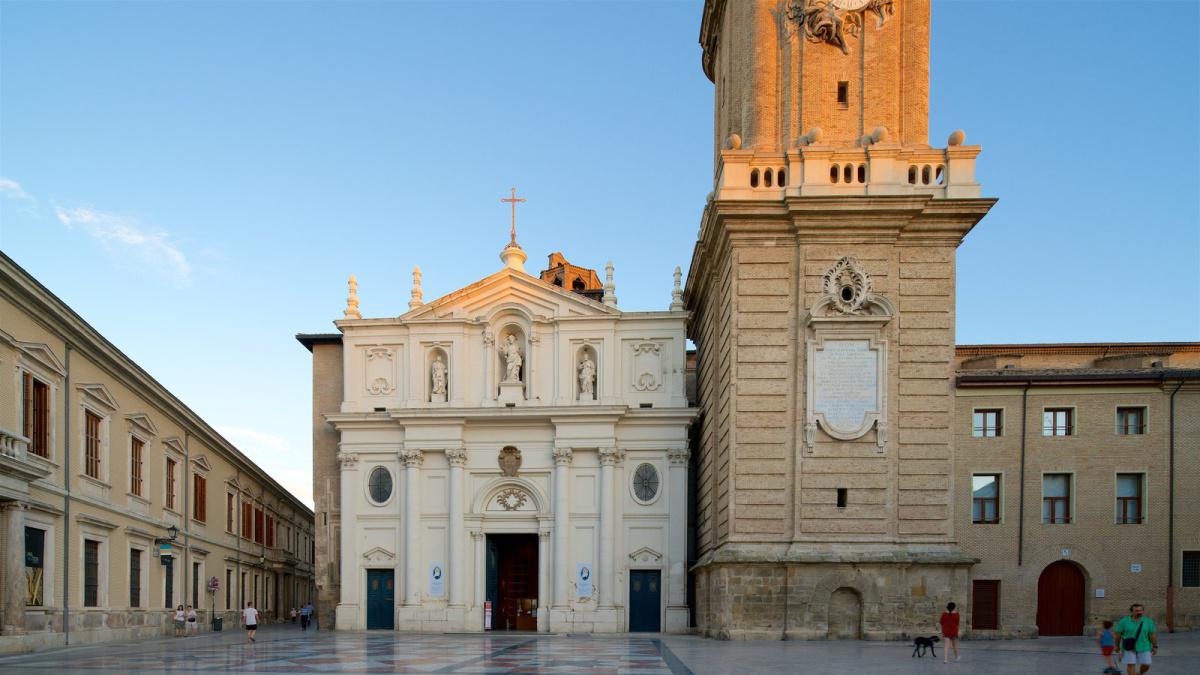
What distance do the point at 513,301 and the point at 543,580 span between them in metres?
10.8

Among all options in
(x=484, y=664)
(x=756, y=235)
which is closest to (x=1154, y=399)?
(x=756, y=235)

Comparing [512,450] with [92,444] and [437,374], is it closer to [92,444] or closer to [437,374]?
[437,374]

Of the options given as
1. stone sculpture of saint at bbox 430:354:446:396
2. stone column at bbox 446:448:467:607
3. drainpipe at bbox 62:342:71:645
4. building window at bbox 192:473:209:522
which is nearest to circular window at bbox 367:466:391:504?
stone column at bbox 446:448:467:607

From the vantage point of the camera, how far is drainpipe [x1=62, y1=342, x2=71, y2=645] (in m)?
27.7

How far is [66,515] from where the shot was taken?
91.7ft

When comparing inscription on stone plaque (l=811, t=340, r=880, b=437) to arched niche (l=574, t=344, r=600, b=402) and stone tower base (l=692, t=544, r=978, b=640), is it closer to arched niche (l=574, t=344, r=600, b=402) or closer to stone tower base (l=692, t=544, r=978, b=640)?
stone tower base (l=692, t=544, r=978, b=640)

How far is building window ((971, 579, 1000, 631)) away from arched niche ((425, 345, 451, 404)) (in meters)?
20.4

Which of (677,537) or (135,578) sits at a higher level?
(677,537)

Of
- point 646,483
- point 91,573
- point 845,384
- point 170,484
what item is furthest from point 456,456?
point 845,384

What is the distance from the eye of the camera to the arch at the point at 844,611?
30.4m

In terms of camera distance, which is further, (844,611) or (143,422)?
(143,422)

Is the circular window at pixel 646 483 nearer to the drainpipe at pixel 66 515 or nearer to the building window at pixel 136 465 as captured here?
the building window at pixel 136 465

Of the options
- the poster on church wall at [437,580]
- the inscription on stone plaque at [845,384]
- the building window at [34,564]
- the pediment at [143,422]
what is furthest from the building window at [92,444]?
the inscription on stone plaque at [845,384]

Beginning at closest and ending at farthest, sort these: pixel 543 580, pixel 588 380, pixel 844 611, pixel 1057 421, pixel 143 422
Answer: pixel 844 611
pixel 143 422
pixel 1057 421
pixel 543 580
pixel 588 380
